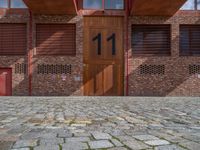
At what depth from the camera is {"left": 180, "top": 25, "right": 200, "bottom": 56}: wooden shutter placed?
776 inches

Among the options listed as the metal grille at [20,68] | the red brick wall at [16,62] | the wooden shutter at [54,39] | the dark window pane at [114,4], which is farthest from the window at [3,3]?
the dark window pane at [114,4]

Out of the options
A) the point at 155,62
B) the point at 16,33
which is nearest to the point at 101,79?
the point at 155,62

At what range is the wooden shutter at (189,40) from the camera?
19719mm

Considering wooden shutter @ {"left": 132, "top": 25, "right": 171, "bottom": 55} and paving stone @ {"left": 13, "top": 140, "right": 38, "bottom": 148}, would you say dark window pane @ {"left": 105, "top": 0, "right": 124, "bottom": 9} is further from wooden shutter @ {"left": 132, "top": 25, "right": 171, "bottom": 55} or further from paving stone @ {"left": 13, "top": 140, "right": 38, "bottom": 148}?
paving stone @ {"left": 13, "top": 140, "right": 38, "bottom": 148}

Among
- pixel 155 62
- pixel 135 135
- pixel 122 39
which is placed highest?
pixel 122 39

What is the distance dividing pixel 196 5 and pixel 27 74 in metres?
12.0

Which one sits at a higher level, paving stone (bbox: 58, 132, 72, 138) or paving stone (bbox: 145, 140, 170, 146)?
paving stone (bbox: 145, 140, 170, 146)

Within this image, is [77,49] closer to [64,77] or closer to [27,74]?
[64,77]

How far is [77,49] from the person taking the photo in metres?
19.4

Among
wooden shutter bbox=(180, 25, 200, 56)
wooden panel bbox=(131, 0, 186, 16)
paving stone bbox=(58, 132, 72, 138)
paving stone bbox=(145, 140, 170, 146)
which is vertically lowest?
paving stone bbox=(58, 132, 72, 138)

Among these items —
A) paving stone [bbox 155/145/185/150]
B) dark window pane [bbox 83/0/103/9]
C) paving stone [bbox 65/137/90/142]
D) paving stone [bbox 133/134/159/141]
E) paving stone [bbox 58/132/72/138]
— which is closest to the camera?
paving stone [bbox 155/145/185/150]

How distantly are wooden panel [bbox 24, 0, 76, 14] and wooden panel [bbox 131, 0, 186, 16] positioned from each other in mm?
3806

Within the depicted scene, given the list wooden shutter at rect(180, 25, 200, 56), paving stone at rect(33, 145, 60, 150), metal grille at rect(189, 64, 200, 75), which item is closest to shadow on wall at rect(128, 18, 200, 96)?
metal grille at rect(189, 64, 200, 75)

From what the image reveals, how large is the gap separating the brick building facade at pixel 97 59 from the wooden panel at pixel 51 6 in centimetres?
57
